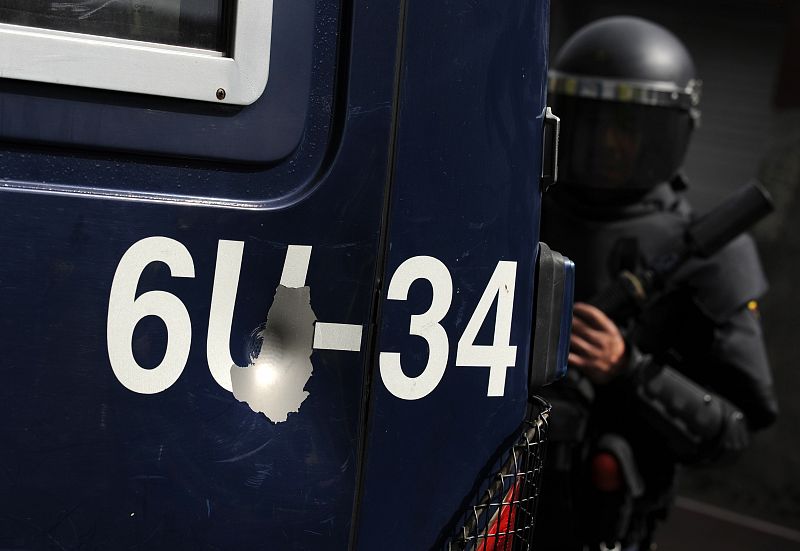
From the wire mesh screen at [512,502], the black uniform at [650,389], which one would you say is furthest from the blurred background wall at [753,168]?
the wire mesh screen at [512,502]

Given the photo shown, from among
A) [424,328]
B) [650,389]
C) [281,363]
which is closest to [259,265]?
[281,363]

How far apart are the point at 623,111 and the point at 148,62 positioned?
7.57 ft

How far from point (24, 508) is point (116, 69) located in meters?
0.57

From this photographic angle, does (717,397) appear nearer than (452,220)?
No

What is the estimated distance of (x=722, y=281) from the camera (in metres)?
3.21

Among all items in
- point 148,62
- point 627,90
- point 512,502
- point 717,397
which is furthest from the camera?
point 627,90

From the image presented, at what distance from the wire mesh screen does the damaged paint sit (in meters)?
0.35

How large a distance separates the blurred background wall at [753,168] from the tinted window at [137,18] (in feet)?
16.1

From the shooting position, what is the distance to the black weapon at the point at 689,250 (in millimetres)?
3154

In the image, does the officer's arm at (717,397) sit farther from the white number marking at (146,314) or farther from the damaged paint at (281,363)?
the white number marking at (146,314)

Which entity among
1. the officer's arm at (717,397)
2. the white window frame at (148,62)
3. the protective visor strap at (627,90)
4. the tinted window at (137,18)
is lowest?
the officer's arm at (717,397)

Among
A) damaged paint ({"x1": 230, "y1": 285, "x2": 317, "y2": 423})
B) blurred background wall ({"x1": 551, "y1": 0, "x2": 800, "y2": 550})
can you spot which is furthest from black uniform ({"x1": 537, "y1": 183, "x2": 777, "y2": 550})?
blurred background wall ({"x1": 551, "y1": 0, "x2": 800, "y2": 550})

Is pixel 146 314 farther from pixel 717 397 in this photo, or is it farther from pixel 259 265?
pixel 717 397

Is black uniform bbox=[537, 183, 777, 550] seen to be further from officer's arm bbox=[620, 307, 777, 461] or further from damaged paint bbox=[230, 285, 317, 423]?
damaged paint bbox=[230, 285, 317, 423]
